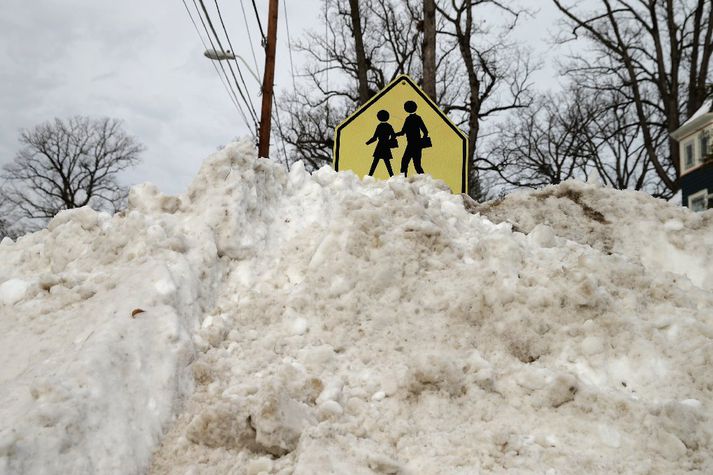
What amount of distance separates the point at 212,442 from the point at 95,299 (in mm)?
1102

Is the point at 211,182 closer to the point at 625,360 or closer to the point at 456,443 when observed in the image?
the point at 456,443

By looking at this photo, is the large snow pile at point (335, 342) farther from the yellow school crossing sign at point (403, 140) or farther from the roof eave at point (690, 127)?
the roof eave at point (690, 127)

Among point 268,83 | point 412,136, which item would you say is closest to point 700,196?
point 268,83

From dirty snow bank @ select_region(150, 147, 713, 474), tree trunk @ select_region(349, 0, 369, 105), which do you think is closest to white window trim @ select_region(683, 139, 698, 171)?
tree trunk @ select_region(349, 0, 369, 105)

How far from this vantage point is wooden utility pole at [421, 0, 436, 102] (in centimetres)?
1143

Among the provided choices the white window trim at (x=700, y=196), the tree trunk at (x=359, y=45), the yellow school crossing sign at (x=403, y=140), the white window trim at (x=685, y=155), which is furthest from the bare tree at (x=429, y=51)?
the white window trim at (x=685, y=155)

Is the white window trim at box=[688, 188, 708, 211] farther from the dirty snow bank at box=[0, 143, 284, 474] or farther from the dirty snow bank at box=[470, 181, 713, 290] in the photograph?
the dirty snow bank at box=[0, 143, 284, 474]

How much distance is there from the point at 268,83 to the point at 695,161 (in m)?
16.8

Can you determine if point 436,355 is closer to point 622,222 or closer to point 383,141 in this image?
point 622,222

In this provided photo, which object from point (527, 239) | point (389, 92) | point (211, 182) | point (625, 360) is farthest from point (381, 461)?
point (389, 92)

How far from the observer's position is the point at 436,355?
7.93 ft

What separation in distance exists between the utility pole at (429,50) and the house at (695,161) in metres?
10.4

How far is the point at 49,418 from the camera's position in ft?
6.20

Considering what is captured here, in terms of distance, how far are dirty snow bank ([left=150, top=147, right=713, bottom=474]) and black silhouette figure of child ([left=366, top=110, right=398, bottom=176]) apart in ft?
7.43
